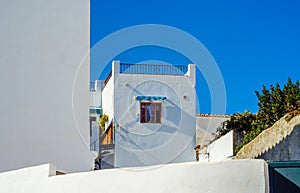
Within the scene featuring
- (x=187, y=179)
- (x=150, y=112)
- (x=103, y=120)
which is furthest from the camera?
(x=103, y=120)

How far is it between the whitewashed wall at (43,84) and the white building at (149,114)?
9255mm

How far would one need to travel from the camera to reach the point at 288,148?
9039mm

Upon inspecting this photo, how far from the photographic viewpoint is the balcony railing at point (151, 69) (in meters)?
18.4

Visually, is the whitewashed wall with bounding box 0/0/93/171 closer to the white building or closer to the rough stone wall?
the rough stone wall

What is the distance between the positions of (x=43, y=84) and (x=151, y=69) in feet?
34.0

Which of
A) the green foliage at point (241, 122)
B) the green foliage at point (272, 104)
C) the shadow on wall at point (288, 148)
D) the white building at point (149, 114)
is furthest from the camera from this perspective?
the white building at point (149, 114)

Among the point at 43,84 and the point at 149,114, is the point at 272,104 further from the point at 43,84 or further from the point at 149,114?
the point at 43,84

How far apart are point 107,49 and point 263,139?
4564 mm

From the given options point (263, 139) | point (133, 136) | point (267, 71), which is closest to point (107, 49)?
point (263, 139)

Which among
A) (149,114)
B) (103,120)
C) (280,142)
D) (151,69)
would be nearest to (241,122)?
(149,114)

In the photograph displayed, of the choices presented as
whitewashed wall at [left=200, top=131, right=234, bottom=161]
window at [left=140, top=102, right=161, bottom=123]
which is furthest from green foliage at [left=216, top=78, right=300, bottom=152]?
window at [left=140, top=102, right=161, bottom=123]

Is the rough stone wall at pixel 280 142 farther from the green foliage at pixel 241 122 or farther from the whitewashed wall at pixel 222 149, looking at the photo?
the green foliage at pixel 241 122

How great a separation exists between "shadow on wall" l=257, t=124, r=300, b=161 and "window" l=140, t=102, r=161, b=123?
901cm

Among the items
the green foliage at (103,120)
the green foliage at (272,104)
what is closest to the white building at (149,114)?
the green foliage at (103,120)
